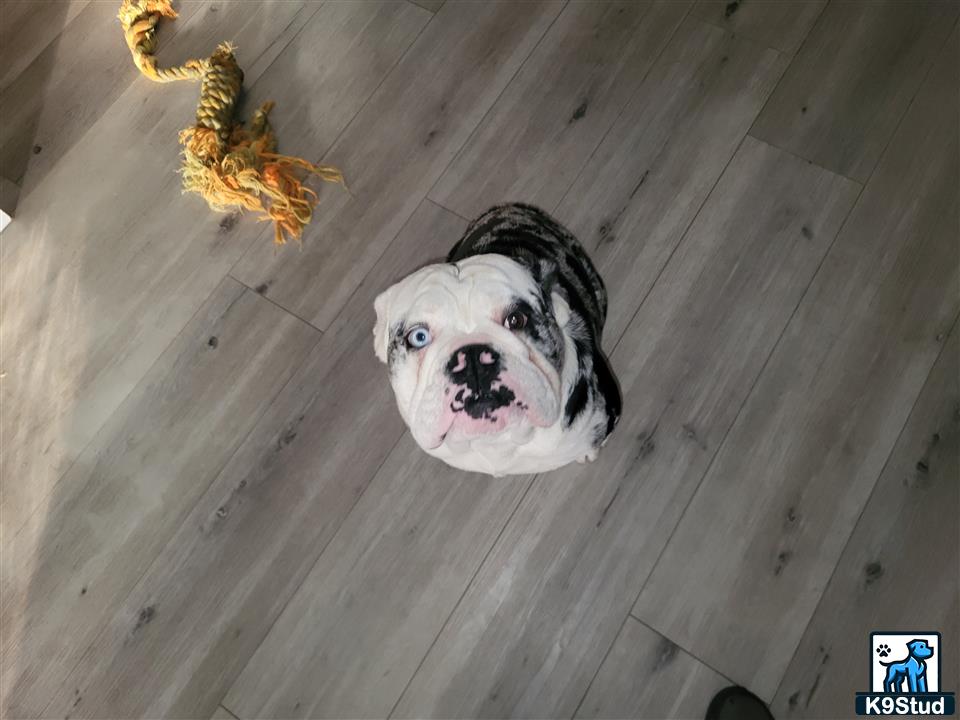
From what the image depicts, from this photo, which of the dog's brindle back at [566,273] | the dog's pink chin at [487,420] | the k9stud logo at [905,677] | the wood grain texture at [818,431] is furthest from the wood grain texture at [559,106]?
the k9stud logo at [905,677]

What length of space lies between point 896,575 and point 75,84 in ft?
9.19

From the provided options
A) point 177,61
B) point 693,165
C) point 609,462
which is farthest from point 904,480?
point 177,61

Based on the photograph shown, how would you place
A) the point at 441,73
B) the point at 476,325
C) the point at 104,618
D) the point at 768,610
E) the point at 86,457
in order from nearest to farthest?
the point at 476,325 < the point at 768,610 < the point at 104,618 < the point at 86,457 < the point at 441,73

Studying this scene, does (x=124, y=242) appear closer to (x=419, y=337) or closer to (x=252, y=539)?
(x=252, y=539)

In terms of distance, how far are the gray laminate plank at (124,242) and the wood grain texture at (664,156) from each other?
79 cm

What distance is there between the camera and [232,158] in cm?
216

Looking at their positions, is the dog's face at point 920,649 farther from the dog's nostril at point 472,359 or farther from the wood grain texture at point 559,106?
the wood grain texture at point 559,106

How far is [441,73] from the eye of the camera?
234 centimetres

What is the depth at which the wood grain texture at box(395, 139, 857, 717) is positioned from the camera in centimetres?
178

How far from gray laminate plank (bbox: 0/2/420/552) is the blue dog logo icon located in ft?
6.16

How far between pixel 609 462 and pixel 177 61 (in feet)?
6.18

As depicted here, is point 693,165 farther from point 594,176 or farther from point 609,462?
point 609,462

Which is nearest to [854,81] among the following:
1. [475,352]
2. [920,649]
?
[920,649]

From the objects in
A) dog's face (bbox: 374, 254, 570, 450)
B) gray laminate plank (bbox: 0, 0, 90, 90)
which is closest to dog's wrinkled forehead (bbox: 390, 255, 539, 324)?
dog's face (bbox: 374, 254, 570, 450)
